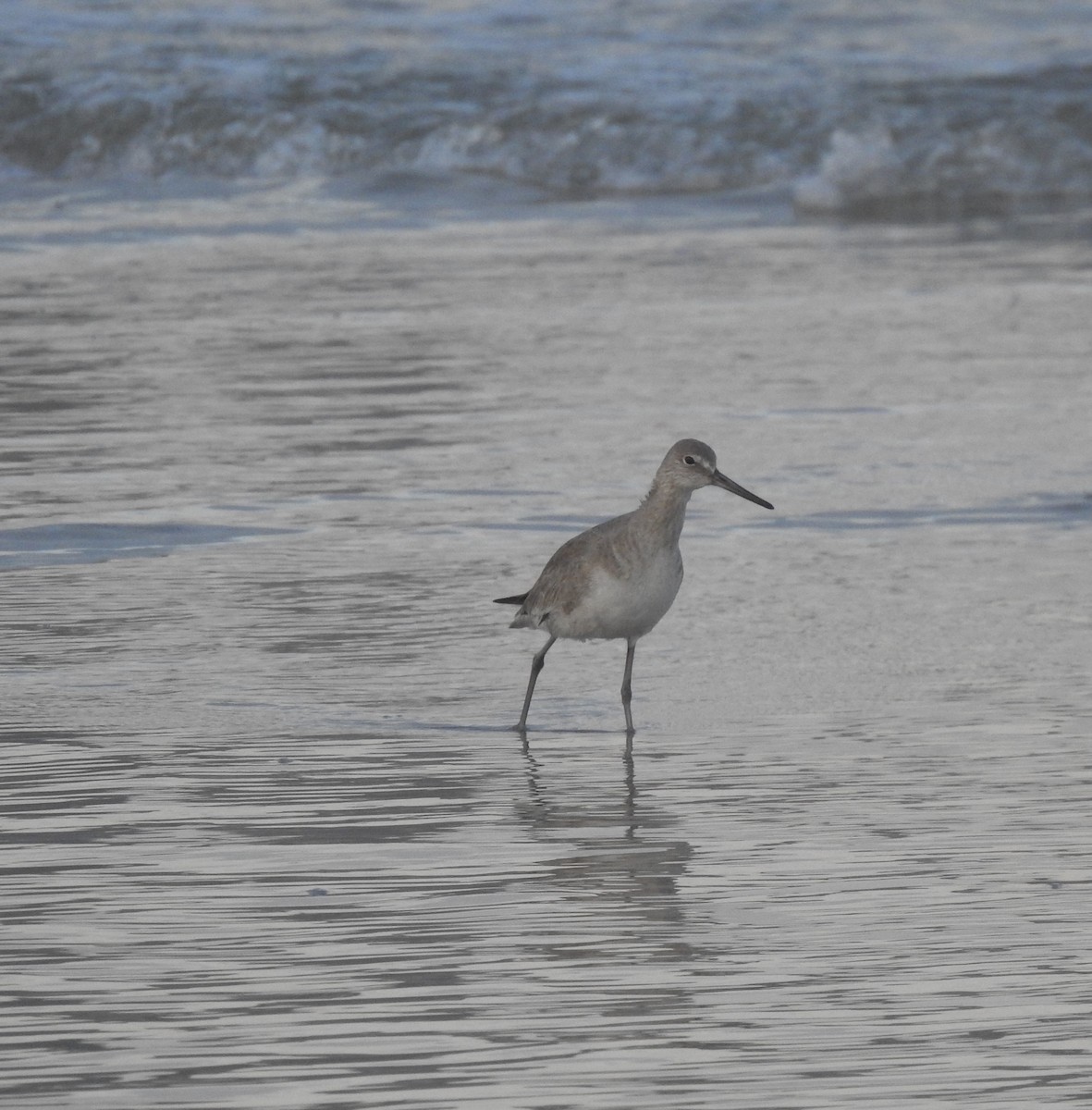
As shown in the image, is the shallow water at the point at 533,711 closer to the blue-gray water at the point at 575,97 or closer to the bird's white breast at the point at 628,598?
the bird's white breast at the point at 628,598

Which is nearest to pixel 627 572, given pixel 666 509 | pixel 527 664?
→ pixel 666 509

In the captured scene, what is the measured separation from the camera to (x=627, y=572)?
5.96 meters

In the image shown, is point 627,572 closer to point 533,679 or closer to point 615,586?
point 615,586

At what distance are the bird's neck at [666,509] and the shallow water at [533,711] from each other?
42cm

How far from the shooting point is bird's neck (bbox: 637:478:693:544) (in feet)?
19.7

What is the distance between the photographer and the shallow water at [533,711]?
359 cm

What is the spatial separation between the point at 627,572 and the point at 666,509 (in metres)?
0.20

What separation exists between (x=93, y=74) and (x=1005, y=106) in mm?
8395

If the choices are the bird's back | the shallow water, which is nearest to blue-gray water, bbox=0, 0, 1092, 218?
the shallow water

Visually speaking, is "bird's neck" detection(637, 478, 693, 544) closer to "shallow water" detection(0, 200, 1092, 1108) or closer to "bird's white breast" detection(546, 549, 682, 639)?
"bird's white breast" detection(546, 549, 682, 639)

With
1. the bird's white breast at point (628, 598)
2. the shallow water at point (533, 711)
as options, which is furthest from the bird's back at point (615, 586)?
the shallow water at point (533, 711)

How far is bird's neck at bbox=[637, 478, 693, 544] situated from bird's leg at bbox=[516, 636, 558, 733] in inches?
16.2

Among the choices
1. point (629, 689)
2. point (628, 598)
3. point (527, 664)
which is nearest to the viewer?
point (629, 689)

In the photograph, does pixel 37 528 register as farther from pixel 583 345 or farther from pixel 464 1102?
pixel 464 1102
